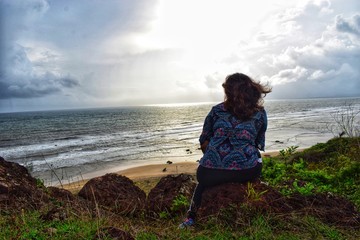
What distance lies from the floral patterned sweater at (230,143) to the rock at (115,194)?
178 centimetres

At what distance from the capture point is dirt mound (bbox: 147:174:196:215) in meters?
5.22

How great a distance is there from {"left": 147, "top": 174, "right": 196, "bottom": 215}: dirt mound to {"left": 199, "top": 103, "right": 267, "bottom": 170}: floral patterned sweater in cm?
111

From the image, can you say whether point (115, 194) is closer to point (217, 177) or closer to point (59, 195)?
point (59, 195)

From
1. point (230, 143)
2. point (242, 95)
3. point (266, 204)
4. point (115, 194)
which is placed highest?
point (242, 95)

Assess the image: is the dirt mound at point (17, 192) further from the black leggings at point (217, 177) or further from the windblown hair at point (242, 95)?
the windblown hair at point (242, 95)

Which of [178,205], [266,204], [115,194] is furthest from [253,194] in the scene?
[115,194]

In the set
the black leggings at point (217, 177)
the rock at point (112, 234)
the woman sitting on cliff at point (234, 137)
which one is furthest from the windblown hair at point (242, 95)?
the rock at point (112, 234)

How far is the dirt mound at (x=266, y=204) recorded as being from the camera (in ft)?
13.3

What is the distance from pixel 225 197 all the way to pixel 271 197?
0.65 meters

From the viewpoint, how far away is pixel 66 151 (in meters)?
27.9

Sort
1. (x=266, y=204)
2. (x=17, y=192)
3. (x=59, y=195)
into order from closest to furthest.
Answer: (x=266, y=204) → (x=17, y=192) → (x=59, y=195)

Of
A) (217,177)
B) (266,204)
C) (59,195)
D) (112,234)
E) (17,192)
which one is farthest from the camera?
(59,195)

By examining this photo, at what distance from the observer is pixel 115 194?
6.13 metres

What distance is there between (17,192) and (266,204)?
148 inches
